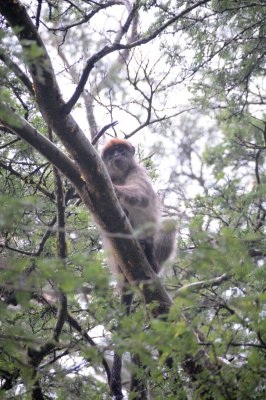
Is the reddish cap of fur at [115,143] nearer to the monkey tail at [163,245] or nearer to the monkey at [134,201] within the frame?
the monkey at [134,201]

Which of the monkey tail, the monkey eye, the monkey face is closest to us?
the monkey tail

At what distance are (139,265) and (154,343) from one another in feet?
6.80

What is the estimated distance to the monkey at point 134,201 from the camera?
5020mm

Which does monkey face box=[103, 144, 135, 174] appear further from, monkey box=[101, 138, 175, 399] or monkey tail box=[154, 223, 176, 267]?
monkey tail box=[154, 223, 176, 267]

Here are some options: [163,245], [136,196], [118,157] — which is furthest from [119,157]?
[163,245]

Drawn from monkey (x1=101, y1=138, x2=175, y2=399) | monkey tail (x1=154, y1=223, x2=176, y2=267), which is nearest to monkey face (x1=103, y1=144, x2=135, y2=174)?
monkey (x1=101, y1=138, x2=175, y2=399)

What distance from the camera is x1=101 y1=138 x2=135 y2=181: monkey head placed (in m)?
6.25

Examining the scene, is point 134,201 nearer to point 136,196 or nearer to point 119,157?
point 136,196

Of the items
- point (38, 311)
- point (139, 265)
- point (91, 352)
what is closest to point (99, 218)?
point (139, 265)

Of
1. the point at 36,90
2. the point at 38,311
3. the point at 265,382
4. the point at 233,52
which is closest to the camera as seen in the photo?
the point at 265,382

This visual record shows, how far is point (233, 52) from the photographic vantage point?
6219mm

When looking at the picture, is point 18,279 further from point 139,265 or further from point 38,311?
point 38,311

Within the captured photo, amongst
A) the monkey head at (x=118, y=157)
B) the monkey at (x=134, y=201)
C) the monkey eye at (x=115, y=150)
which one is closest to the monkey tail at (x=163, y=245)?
the monkey at (x=134, y=201)

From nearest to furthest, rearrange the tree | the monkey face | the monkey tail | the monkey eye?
the tree
the monkey tail
the monkey face
the monkey eye
